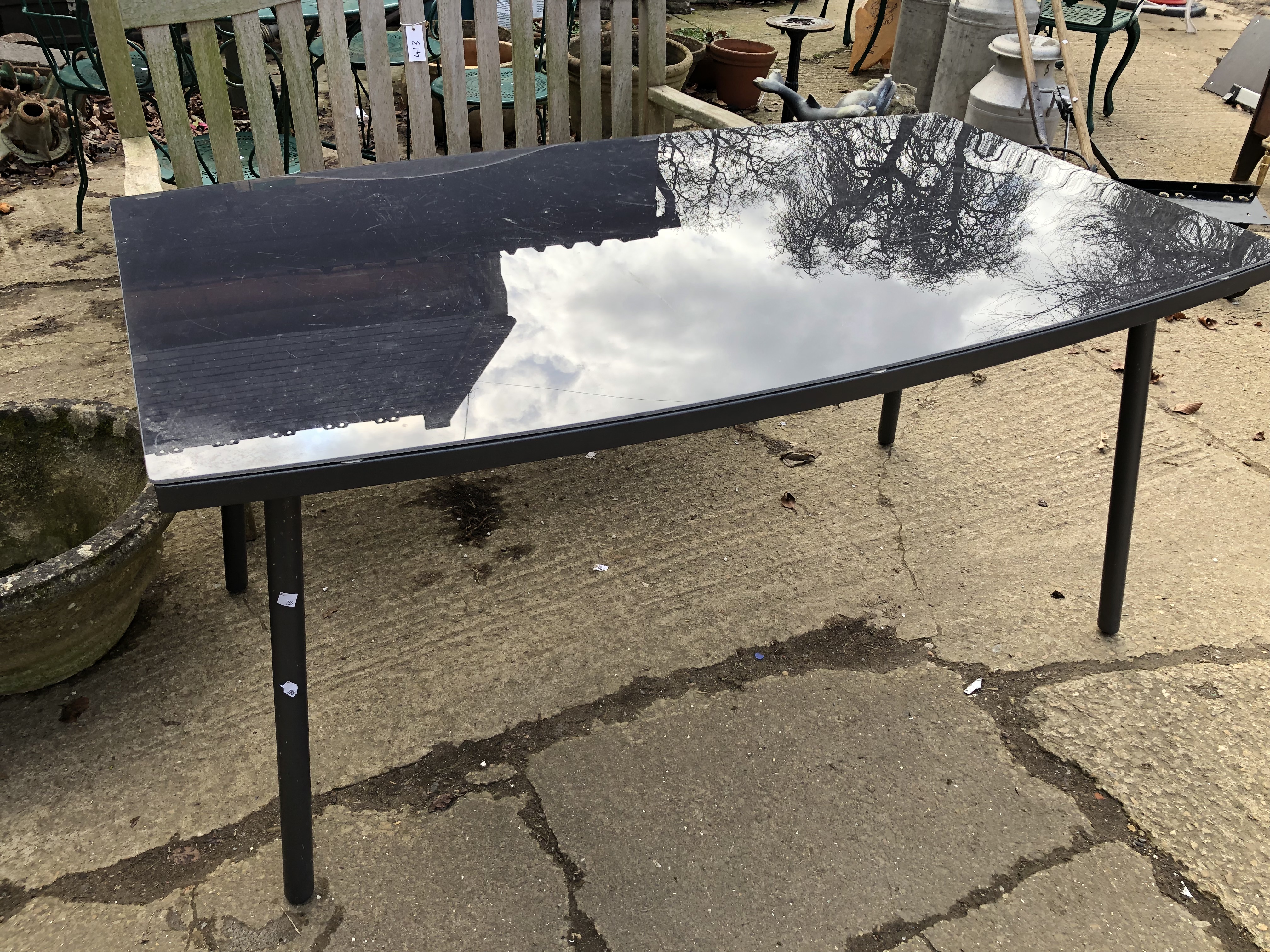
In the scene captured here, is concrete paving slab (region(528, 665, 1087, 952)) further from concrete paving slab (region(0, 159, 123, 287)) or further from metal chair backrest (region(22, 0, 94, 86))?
metal chair backrest (region(22, 0, 94, 86))

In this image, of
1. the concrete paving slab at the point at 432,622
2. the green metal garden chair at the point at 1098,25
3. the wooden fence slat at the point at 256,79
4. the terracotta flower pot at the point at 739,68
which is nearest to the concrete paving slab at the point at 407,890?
the concrete paving slab at the point at 432,622

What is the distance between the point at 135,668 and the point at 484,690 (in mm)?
692

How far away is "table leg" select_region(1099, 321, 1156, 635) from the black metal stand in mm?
686

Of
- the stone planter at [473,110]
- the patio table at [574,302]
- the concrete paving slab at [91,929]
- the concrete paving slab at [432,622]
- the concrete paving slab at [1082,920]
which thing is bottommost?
the concrete paving slab at [1082,920]

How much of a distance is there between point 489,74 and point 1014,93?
243cm

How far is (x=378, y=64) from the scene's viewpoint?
2.31 meters

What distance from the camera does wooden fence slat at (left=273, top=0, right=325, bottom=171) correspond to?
222 centimetres

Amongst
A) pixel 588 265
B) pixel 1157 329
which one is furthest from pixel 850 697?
pixel 1157 329

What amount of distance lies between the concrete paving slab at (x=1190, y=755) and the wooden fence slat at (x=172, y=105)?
225 cm

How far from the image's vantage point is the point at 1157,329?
3344mm

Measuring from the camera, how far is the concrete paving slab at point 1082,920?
4.75 feet

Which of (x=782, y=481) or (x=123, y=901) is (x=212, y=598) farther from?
(x=782, y=481)

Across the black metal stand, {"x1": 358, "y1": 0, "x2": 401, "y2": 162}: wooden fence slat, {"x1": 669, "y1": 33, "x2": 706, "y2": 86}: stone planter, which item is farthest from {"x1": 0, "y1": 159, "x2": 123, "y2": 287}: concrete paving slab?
{"x1": 669, "y1": 33, "x2": 706, "y2": 86}: stone planter

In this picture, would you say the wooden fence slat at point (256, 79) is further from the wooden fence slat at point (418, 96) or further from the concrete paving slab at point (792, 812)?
the concrete paving slab at point (792, 812)
